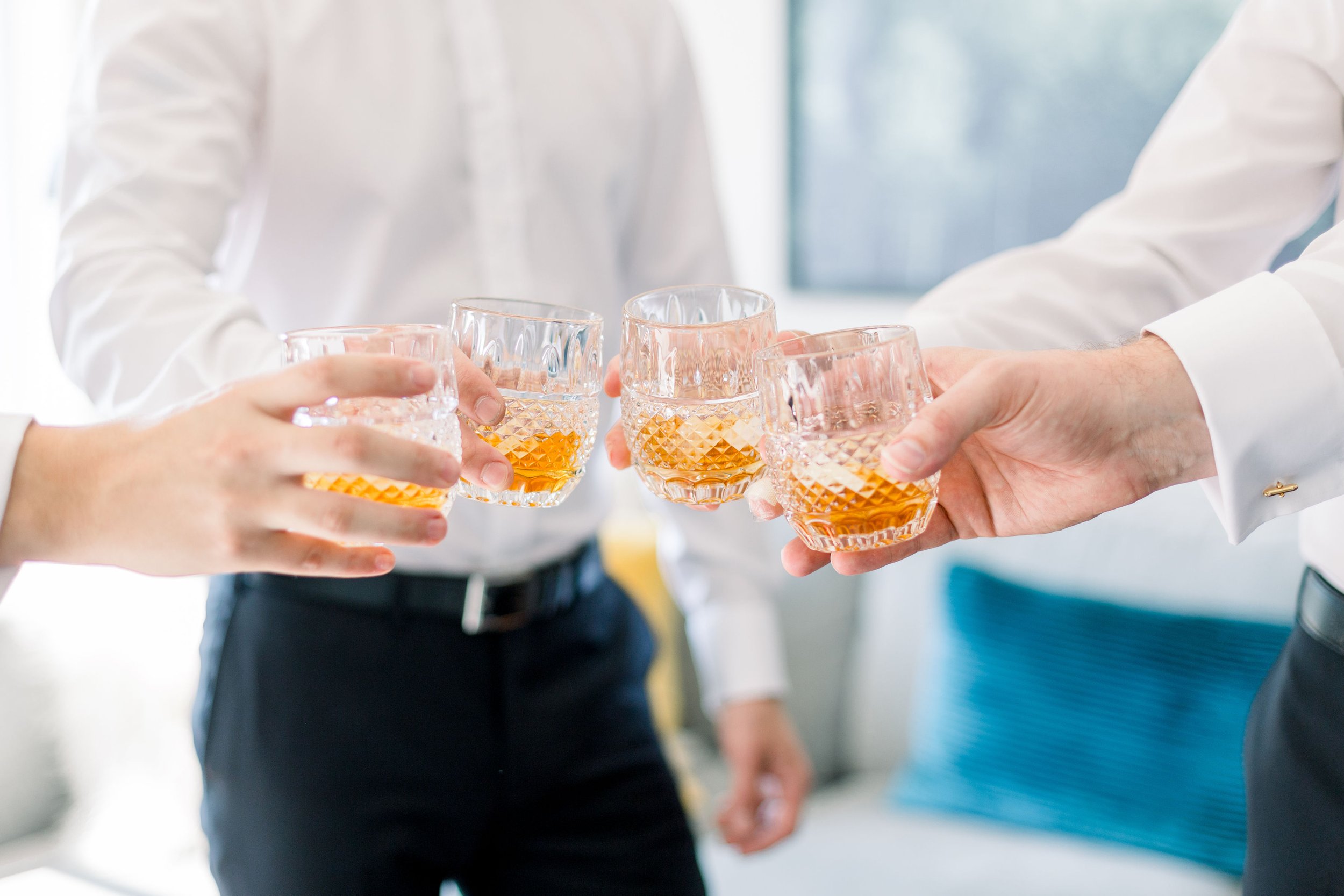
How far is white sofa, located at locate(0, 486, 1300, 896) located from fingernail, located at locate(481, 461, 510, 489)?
1.59 metres

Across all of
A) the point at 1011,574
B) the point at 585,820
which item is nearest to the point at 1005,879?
the point at 1011,574

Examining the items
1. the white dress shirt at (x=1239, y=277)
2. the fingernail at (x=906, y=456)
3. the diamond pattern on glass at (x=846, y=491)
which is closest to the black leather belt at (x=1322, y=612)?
the white dress shirt at (x=1239, y=277)

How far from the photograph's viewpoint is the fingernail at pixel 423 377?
0.74m

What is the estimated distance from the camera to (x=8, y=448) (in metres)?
0.81

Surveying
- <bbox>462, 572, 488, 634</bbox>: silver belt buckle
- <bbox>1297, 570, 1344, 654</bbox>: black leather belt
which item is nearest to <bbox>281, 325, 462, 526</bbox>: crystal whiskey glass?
<bbox>462, 572, 488, 634</bbox>: silver belt buckle

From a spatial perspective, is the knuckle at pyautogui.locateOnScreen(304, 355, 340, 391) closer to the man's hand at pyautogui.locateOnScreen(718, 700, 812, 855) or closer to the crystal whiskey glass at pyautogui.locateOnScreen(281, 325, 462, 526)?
the crystal whiskey glass at pyautogui.locateOnScreen(281, 325, 462, 526)

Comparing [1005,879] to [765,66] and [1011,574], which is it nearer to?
[1011,574]

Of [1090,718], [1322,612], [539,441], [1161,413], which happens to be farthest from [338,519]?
[1090,718]

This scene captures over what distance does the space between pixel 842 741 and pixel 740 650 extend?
4.59 feet

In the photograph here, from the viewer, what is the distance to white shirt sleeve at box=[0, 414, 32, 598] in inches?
31.8

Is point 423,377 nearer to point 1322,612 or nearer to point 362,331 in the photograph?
point 362,331

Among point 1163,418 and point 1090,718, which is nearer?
point 1163,418

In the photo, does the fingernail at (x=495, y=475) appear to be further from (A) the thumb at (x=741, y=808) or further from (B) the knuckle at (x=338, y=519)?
(A) the thumb at (x=741, y=808)

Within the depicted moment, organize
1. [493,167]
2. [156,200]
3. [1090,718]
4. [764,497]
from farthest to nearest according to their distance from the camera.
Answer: [1090,718], [493,167], [156,200], [764,497]
